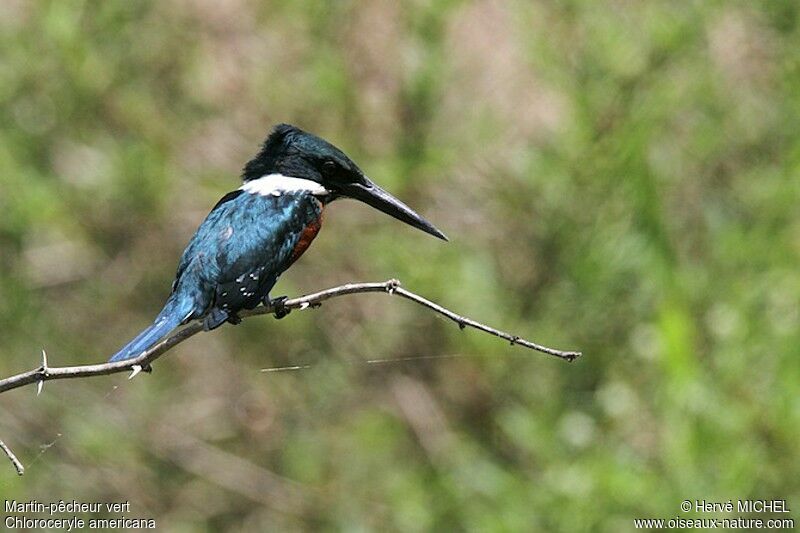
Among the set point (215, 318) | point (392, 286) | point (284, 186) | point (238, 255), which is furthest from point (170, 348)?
point (284, 186)

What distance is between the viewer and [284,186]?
2.80 meters

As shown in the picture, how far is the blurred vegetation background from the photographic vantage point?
165 inches

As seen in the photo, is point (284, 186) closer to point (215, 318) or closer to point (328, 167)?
point (328, 167)

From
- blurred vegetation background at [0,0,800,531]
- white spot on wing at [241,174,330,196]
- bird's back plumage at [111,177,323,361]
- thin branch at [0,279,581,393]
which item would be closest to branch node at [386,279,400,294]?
thin branch at [0,279,581,393]

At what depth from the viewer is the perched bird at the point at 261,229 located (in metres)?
2.55

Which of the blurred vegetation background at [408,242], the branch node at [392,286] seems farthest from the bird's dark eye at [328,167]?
the blurred vegetation background at [408,242]

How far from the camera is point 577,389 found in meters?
4.47

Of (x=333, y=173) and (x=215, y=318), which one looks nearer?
(x=215, y=318)

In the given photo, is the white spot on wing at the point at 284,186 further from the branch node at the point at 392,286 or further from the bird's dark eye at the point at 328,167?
the branch node at the point at 392,286

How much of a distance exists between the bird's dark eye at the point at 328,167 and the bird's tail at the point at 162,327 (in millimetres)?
438

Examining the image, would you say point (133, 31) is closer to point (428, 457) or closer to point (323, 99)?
point (323, 99)

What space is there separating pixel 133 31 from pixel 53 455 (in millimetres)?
1494

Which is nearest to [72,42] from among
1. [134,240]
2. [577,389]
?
[134,240]

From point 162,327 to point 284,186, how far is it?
1.46 feet
